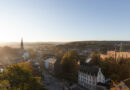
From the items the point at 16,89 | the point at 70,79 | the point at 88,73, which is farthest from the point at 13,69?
the point at 70,79

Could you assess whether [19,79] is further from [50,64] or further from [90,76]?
[50,64]

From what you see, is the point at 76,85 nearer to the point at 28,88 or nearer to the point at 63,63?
the point at 63,63

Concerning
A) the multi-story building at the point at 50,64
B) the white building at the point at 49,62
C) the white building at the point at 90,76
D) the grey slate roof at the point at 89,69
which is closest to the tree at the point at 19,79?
the white building at the point at 90,76

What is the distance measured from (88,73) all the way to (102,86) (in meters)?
4.45

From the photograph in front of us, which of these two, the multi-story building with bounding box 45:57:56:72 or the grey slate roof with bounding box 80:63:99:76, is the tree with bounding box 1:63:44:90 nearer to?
the grey slate roof with bounding box 80:63:99:76

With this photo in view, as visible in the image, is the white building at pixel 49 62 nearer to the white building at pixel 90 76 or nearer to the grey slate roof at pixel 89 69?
the grey slate roof at pixel 89 69

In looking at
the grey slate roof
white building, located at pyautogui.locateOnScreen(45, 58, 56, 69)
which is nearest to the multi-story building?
white building, located at pyautogui.locateOnScreen(45, 58, 56, 69)

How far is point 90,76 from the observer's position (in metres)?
23.6

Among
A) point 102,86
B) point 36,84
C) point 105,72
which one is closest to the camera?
point 36,84

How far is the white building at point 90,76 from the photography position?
2289cm

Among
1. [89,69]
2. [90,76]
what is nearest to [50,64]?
[89,69]

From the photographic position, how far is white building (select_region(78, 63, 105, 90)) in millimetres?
22891

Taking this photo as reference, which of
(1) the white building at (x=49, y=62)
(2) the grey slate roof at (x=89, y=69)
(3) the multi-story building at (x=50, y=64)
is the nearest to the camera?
(2) the grey slate roof at (x=89, y=69)

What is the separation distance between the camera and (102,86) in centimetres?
2059
